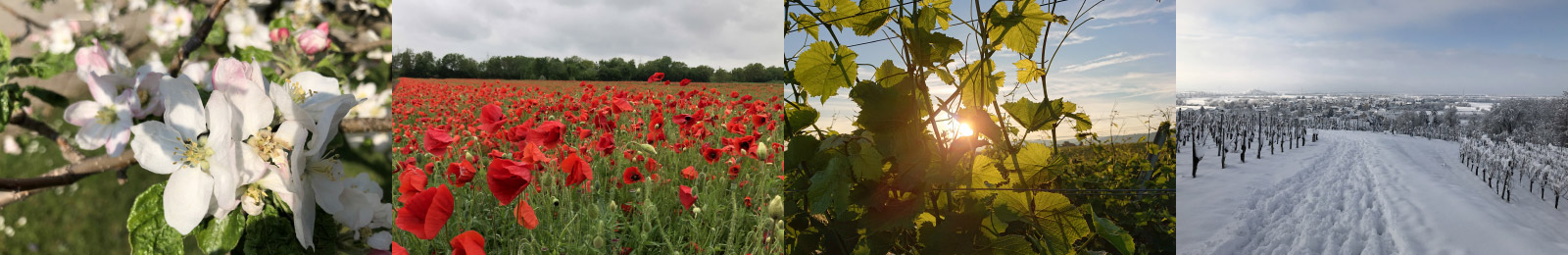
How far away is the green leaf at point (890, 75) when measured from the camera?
89cm

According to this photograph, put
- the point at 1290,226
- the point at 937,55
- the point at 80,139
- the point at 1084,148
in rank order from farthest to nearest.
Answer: the point at 1290,226 < the point at 1084,148 < the point at 937,55 < the point at 80,139

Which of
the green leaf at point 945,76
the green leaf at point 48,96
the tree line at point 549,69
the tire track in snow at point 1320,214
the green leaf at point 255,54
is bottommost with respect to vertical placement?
the tire track in snow at point 1320,214

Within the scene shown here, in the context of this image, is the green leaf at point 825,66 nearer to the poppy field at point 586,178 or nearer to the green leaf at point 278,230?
the poppy field at point 586,178

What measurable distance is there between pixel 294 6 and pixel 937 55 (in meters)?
0.69

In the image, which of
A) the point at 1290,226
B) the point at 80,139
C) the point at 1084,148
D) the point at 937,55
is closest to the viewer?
the point at 80,139

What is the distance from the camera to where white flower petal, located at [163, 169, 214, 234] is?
50 centimetres

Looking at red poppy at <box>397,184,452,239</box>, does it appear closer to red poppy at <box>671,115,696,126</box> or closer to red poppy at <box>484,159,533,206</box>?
red poppy at <box>484,159,533,206</box>

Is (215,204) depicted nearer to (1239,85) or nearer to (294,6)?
(294,6)

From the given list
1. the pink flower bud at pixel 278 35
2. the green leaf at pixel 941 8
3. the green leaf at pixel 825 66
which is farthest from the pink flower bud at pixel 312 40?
the green leaf at pixel 941 8

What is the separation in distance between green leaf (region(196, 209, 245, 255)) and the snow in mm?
1308

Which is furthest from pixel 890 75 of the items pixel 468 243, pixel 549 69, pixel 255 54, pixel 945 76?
pixel 549 69

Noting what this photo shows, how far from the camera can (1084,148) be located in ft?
3.42

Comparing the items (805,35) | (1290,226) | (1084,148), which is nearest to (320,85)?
(805,35)

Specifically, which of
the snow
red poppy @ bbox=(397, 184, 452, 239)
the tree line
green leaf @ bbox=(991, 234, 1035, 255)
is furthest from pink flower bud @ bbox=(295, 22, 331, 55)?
the tree line
